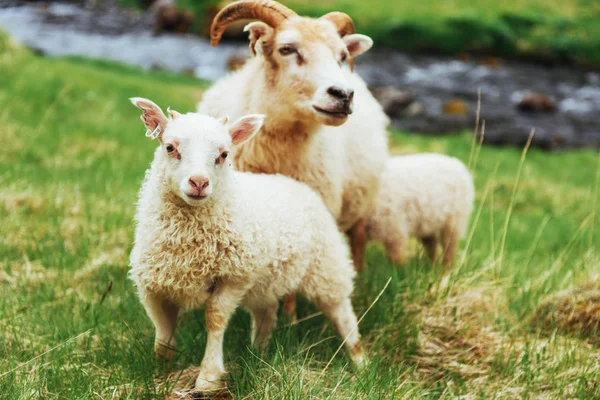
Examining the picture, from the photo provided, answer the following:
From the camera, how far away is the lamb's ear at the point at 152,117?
3326 millimetres

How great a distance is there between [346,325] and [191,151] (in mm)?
1641

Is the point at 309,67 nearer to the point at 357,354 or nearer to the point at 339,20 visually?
the point at 339,20

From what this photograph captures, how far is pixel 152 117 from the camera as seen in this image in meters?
3.38

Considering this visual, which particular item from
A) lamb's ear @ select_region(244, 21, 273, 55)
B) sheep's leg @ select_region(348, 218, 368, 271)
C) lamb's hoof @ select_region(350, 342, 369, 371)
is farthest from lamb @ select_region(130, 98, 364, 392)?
sheep's leg @ select_region(348, 218, 368, 271)

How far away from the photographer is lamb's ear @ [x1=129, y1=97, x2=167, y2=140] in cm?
333

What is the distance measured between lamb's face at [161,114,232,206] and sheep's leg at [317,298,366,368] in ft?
4.05

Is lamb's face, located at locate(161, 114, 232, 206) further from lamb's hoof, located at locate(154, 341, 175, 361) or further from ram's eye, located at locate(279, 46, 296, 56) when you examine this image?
ram's eye, located at locate(279, 46, 296, 56)

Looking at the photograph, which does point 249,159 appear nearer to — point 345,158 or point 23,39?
point 345,158

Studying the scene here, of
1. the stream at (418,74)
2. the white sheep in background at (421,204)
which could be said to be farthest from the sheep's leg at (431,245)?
the stream at (418,74)

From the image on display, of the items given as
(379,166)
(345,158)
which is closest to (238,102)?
(345,158)

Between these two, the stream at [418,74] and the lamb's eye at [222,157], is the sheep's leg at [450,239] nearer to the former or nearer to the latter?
the lamb's eye at [222,157]

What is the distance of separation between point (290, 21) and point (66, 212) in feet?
10.2

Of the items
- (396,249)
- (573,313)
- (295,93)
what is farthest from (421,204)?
(295,93)

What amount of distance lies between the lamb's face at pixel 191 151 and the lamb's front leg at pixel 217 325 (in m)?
0.50
